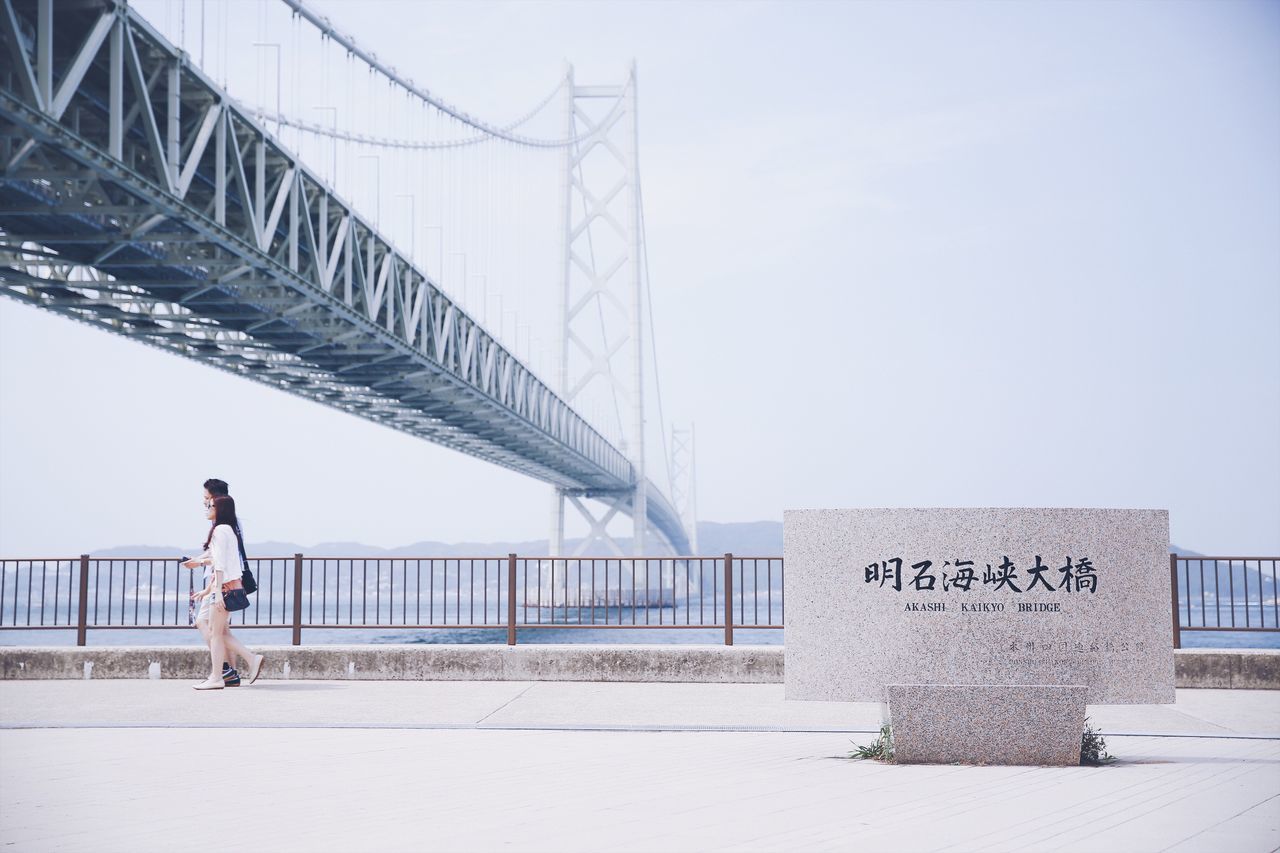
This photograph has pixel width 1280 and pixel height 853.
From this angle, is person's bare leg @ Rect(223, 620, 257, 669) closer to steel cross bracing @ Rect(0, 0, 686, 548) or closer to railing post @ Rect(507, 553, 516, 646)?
railing post @ Rect(507, 553, 516, 646)

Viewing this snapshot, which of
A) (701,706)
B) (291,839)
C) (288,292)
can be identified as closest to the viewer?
(291,839)

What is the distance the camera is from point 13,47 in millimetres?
12367

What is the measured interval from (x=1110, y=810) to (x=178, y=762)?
4.62 metres

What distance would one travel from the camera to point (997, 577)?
6.56 meters

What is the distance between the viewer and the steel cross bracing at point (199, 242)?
14.0 m

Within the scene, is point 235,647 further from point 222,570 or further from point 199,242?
point 199,242

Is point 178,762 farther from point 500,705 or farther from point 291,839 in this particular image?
point 500,705

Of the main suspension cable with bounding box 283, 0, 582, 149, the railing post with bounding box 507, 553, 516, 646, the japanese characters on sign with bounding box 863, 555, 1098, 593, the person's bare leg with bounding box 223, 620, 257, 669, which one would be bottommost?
the person's bare leg with bounding box 223, 620, 257, 669

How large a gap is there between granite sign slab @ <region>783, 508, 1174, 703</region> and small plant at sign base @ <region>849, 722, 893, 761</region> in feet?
0.63

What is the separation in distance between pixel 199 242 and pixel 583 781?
15559 mm

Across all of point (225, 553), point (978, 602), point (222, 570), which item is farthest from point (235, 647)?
point (978, 602)

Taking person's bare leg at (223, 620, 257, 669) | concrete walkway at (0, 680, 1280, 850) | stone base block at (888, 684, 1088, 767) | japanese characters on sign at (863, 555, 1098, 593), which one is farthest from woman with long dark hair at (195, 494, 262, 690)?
stone base block at (888, 684, 1088, 767)

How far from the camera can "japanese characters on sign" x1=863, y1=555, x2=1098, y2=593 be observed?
21.5 feet

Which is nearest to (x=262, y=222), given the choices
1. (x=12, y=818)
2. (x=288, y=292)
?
(x=288, y=292)
